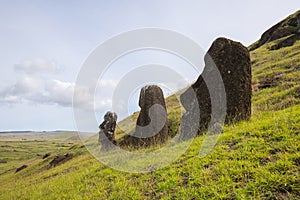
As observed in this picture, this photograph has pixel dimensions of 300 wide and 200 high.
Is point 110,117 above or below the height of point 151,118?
above

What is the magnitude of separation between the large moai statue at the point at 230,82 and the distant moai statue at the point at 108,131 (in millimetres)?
12776

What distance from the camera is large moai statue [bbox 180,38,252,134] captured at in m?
11.0

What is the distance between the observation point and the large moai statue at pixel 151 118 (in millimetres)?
16469

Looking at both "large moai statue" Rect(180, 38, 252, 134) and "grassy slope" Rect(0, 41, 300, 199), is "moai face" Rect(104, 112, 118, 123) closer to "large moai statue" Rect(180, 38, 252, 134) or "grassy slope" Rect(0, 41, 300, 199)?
"large moai statue" Rect(180, 38, 252, 134)

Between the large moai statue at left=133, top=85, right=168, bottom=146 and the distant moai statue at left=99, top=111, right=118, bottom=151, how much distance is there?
608 centimetres

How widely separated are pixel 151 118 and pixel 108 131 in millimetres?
8513

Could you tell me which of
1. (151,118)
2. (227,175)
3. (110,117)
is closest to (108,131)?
(110,117)


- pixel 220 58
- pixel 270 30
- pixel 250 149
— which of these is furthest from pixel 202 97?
pixel 270 30

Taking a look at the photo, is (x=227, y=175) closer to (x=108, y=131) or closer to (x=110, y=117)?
(x=108, y=131)

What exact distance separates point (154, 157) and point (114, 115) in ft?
51.9

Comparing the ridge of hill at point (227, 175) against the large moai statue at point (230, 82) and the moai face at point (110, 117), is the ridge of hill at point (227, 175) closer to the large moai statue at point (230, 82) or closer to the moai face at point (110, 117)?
the large moai statue at point (230, 82)

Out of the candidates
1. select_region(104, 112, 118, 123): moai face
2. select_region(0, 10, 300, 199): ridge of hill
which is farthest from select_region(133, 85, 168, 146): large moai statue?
select_region(0, 10, 300, 199): ridge of hill

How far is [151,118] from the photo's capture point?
17.0m

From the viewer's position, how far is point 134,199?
646 centimetres
